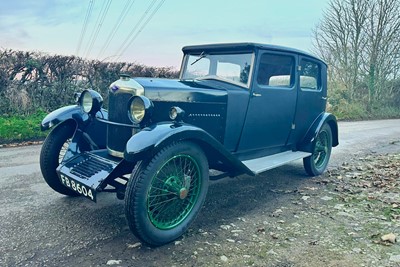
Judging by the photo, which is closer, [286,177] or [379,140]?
[286,177]

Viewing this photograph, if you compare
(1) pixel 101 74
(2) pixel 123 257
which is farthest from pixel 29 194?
(1) pixel 101 74

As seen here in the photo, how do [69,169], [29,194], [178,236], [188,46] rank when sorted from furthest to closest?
[188,46] < [29,194] < [69,169] < [178,236]

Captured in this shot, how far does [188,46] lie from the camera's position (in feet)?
15.3

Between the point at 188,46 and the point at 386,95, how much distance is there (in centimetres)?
2014

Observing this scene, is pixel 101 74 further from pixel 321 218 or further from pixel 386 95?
pixel 386 95

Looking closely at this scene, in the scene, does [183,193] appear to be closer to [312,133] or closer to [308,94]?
[312,133]

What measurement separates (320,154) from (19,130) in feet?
21.1

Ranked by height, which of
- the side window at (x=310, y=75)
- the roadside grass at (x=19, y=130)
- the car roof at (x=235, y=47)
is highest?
the car roof at (x=235, y=47)

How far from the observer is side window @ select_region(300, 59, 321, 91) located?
4992 millimetres

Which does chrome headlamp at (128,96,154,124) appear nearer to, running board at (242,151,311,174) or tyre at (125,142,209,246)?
tyre at (125,142,209,246)

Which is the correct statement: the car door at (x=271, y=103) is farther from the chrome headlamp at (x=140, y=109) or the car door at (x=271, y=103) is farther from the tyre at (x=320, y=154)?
the chrome headlamp at (x=140, y=109)

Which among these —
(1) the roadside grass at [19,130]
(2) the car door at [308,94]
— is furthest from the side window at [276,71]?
(1) the roadside grass at [19,130]

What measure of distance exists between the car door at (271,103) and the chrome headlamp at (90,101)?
175 cm

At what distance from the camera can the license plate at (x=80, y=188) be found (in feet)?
9.61
